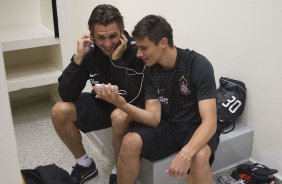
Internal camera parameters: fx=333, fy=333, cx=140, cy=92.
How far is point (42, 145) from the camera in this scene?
7.32 feet

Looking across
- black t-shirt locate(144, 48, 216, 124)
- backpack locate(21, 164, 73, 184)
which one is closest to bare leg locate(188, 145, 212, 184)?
black t-shirt locate(144, 48, 216, 124)

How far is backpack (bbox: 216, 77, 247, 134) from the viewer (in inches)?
68.6

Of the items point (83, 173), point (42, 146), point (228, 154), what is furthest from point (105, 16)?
point (42, 146)

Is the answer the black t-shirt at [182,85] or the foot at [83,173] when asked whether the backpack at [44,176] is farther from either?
the black t-shirt at [182,85]

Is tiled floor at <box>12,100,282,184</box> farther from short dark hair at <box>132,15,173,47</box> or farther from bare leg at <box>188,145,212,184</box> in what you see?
short dark hair at <box>132,15,173,47</box>

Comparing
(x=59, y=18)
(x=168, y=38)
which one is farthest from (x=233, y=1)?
(x=59, y=18)

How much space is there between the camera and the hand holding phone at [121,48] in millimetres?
1604

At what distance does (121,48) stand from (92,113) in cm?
39

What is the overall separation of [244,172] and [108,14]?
1058 millimetres

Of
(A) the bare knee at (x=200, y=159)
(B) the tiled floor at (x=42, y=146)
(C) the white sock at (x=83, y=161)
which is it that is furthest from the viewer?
(B) the tiled floor at (x=42, y=146)

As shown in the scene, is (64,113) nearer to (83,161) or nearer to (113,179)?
(83,161)

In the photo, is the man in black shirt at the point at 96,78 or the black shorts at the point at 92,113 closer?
the man in black shirt at the point at 96,78

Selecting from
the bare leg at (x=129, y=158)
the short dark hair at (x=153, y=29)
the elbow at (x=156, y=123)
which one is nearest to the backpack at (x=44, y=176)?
the bare leg at (x=129, y=158)

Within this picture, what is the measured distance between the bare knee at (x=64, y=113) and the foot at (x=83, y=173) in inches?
11.4
